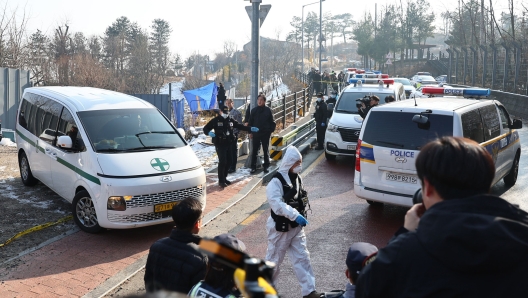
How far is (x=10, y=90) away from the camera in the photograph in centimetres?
1730

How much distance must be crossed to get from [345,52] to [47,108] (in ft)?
466

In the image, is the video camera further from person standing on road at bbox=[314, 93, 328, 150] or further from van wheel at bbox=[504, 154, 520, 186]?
person standing on road at bbox=[314, 93, 328, 150]

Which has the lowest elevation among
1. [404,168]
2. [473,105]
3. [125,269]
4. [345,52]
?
[125,269]

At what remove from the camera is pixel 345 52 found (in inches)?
5782

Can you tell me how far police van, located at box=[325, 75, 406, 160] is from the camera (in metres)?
13.0

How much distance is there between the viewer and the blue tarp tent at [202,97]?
23953mm

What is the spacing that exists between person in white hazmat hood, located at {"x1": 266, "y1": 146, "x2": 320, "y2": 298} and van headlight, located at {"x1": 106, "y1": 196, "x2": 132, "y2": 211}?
264 centimetres

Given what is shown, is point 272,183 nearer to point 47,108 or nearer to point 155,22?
point 47,108

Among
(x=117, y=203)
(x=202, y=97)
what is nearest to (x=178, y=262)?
(x=117, y=203)

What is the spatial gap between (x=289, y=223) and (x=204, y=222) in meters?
3.27

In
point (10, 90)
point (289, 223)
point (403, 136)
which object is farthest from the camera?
point (10, 90)

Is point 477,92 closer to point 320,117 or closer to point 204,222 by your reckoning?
point 320,117

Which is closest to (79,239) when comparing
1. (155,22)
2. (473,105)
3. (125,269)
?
(125,269)

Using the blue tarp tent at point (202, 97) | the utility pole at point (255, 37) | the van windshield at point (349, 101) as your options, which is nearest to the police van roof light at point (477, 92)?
the van windshield at point (349, 101)
